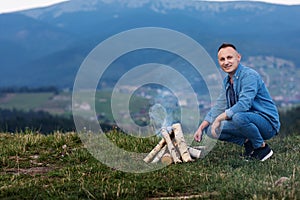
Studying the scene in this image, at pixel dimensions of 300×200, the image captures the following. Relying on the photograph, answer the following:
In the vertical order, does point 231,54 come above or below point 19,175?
above

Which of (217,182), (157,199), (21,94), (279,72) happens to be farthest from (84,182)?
(279,72)

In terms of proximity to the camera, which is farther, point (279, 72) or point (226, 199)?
point (279, 72)

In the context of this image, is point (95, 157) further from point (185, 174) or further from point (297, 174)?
point (297, 174)

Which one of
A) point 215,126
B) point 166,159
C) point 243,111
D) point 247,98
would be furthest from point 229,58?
point 166,159

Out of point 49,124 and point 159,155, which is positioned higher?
point 159,155

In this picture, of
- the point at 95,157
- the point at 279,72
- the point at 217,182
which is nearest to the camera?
the point at 217,182

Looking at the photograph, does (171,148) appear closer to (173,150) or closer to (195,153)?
(173,150)

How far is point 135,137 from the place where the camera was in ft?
32.1

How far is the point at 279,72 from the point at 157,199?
14461cm

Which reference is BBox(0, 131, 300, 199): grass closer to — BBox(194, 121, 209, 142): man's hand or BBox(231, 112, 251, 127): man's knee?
BBox(194, 121, 209, 142): man's hand

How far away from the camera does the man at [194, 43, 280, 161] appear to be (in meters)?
7.64

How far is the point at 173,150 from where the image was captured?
7762 mm

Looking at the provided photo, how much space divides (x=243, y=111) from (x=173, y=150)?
1.27 metres

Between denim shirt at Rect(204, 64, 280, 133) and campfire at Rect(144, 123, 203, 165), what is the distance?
61cm
